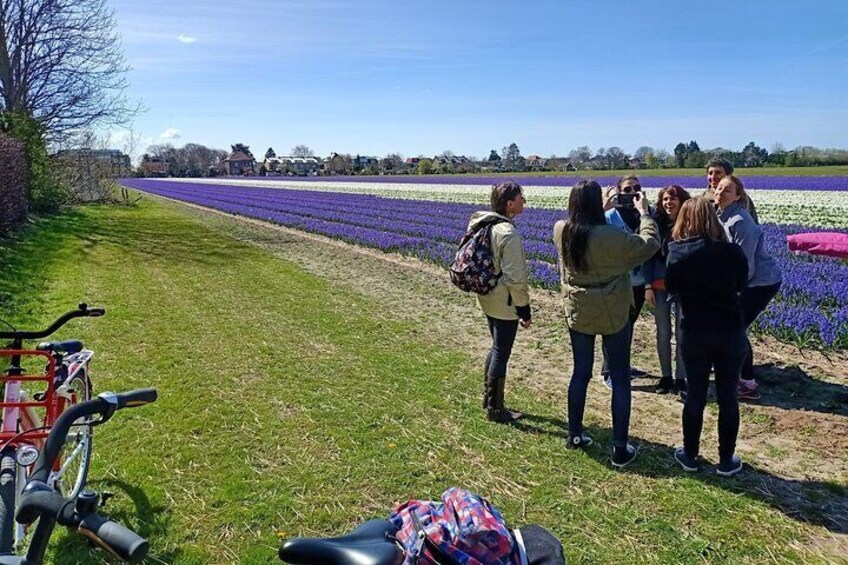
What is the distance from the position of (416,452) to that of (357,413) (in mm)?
952

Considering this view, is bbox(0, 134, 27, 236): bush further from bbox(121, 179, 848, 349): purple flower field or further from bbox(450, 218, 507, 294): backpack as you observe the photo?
bbox(450, 218, 507, 294): backpack

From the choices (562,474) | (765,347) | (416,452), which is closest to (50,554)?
(416,452)

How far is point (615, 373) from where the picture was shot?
4.46m

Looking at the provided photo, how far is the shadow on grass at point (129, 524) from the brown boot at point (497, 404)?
107 inches

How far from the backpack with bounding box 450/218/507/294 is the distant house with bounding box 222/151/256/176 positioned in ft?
440

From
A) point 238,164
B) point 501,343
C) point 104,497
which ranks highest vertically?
point 238,164

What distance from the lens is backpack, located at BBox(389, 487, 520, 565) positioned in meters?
2.01

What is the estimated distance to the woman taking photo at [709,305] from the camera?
3.98 metres

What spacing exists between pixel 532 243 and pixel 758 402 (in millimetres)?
9769

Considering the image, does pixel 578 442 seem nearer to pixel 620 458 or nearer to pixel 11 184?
pixel 620 458

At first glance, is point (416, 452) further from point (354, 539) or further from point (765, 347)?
point (765, 347)

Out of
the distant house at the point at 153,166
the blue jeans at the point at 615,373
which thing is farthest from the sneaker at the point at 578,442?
the distant house at the point at 153,166

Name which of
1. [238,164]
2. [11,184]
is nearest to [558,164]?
[238,164]

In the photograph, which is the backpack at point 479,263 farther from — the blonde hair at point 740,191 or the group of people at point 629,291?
the blonde hair at point 740,191
